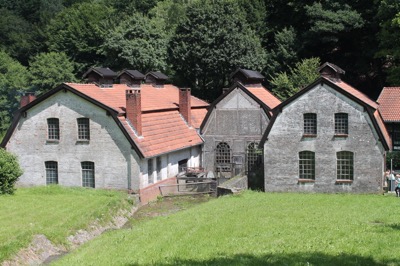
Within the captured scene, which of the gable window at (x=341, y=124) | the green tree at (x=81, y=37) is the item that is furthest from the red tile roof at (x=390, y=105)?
the green tree at (x=81, y=37)

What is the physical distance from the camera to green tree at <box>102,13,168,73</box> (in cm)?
5950

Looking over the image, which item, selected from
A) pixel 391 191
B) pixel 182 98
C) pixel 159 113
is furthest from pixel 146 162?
pixel 391 191

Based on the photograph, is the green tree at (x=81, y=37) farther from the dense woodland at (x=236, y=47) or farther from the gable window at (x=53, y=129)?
the gable window at (x=53, y=129)

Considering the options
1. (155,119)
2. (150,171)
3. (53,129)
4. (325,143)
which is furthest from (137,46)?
(325,143)

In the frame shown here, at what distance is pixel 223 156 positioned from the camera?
1641 inches

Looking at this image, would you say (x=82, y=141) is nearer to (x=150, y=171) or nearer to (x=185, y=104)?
(x=150, y=171)

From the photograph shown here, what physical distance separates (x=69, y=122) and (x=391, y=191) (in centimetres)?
2077

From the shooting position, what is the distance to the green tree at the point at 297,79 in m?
49.9

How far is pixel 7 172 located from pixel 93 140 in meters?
6.01

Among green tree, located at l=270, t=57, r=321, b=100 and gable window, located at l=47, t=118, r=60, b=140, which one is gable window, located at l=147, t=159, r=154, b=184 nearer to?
gable window, located at l=47, t=118, r=60, b=140

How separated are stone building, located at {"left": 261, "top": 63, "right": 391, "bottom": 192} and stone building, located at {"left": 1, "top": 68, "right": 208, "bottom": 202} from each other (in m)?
7.29

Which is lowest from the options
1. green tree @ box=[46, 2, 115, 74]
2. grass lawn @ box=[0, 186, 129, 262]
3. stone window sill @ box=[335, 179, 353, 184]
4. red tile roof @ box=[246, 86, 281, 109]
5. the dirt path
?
the dirt path

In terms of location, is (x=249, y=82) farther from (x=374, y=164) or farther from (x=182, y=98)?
(x=374, y=164)

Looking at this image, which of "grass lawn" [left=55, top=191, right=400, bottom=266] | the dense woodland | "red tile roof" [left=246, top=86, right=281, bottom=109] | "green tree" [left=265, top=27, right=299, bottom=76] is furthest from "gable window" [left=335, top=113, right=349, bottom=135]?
"green tree" [left=265, top=27, right=299, bottom=76]
